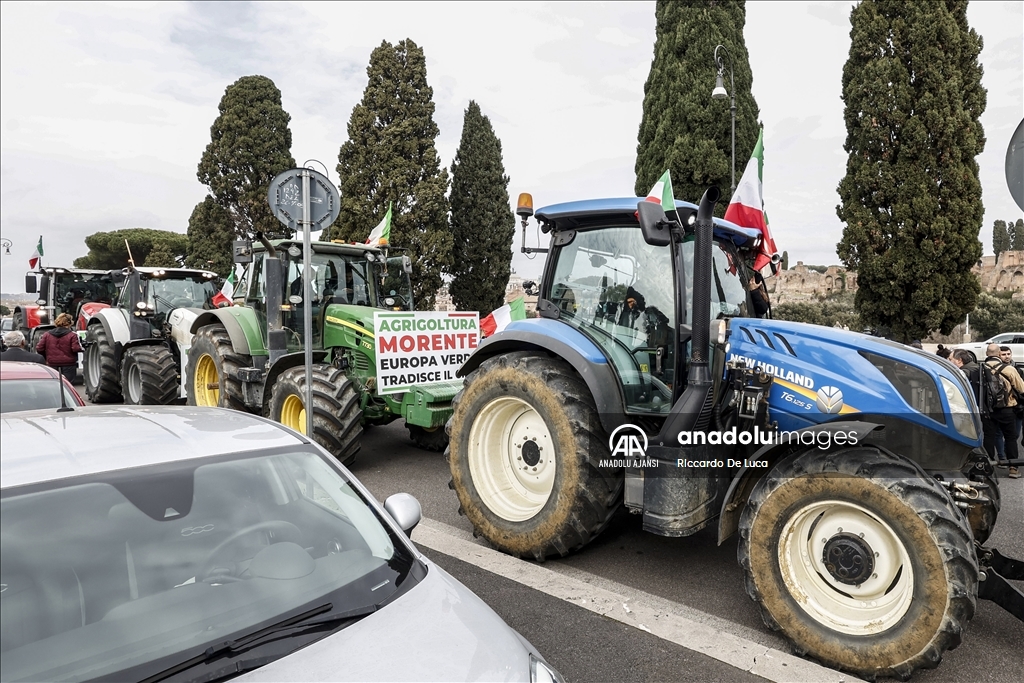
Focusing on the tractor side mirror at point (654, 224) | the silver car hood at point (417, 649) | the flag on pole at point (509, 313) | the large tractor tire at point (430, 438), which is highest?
the tractor side mirror at point (654, 224)

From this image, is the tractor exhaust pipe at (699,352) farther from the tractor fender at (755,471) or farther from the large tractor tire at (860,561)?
the large tractor tire at (860,561)

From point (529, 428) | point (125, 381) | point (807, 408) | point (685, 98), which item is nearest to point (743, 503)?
point (807, 408)

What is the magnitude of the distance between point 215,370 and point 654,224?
258 inches

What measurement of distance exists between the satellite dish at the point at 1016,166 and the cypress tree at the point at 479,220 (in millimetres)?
21293

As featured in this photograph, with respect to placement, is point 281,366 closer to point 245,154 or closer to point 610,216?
point 610,216

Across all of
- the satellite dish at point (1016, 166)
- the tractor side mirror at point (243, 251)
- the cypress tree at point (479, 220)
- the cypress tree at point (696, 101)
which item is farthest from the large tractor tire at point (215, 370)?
the cypress tree at point (479, 220)

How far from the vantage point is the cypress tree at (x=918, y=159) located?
1347cm

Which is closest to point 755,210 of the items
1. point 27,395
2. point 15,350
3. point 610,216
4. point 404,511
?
point 610,216

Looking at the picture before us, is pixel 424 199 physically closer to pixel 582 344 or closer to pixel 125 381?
pixel 125 381

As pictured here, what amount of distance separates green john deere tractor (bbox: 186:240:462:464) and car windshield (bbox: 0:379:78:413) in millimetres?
1962

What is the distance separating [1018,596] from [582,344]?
2.57 metres

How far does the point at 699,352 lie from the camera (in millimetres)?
3578

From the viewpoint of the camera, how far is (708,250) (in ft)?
11.5

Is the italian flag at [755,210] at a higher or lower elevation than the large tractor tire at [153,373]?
higher
